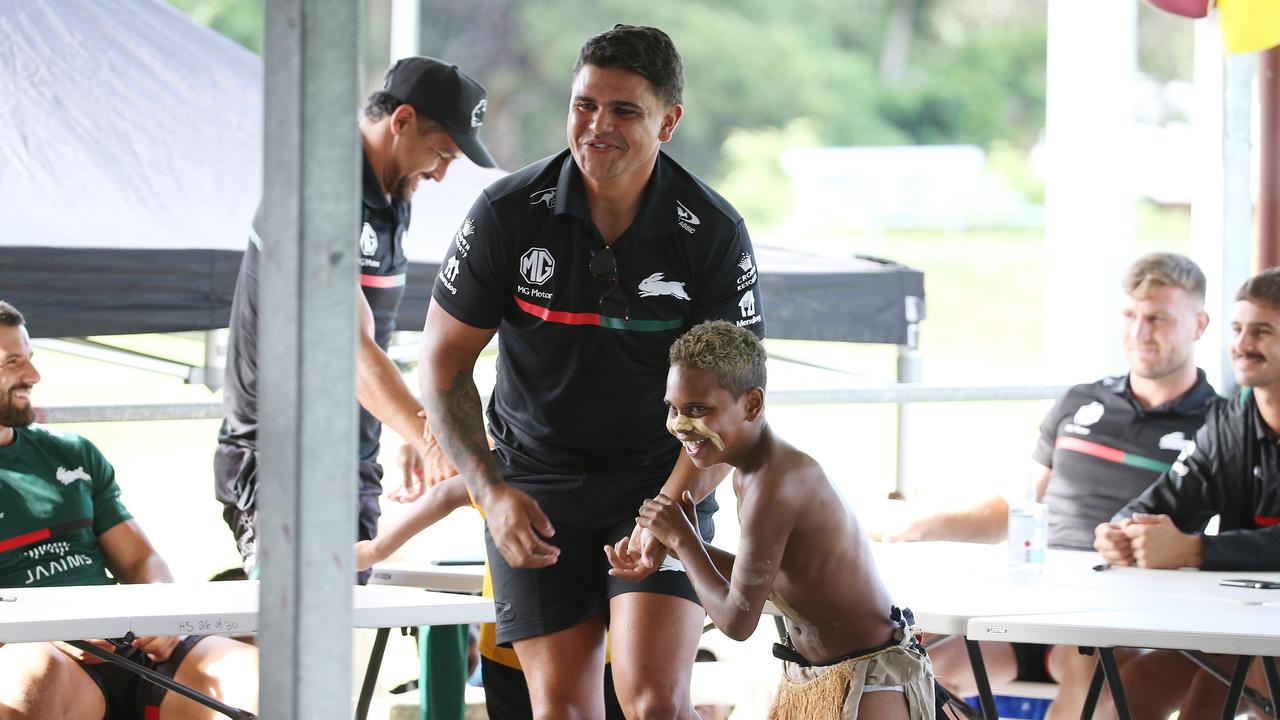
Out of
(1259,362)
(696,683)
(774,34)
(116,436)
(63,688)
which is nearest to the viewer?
(63,688)

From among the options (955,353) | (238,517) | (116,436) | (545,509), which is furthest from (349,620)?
(955,353)

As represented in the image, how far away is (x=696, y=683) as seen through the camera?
15.4ft

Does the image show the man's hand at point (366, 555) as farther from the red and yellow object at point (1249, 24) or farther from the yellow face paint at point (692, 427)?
the red and yellow object at point (1249, 24)

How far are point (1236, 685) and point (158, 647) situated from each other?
2.67 metres

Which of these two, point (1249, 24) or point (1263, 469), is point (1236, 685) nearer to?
point (1263, 469)

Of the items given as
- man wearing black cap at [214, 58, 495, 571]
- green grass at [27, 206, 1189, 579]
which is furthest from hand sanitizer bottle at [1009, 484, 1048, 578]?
man wearing black cap at [214, 58, 495, 571]

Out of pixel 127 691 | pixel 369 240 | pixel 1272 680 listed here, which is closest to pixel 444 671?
pixel 127 691

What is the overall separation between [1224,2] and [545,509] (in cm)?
313

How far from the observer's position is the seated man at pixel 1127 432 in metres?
4.46

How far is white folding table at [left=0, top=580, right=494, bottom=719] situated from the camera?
3076 mm

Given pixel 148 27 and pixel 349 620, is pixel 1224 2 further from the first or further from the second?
pixel 349 620

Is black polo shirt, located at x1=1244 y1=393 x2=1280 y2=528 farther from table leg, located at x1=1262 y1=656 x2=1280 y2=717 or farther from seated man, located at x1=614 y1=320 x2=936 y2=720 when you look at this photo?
seated man, located at x1=614 y1=320 x2=936 y2=720

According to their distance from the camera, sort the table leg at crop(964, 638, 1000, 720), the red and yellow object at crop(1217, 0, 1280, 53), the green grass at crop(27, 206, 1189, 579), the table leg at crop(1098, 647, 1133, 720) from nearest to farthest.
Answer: the table leg at crop(1098, 647, 1133, 720), the table leg at crop(964, 638, 1000, 720), the red and yellow object at crop(1217, 0, 1280, 53), the green grass at crop(27, 206, 1189, 579)

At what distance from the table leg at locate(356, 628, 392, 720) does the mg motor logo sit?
1.55 metres
